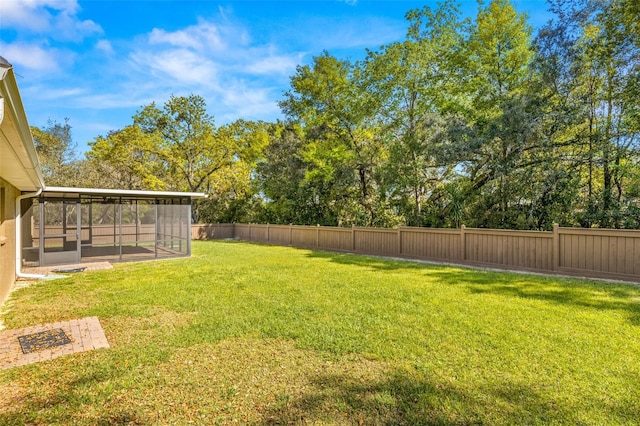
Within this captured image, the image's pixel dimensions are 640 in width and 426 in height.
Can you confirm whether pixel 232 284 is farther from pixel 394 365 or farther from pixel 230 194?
pixel 230 194

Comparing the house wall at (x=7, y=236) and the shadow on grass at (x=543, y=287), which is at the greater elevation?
the house wall at (x=7, y=236)

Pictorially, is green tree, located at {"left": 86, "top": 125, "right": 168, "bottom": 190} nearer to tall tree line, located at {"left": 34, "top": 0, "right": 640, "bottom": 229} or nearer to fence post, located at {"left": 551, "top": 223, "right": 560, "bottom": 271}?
tall tree line, located at {"left": 34, "top": 0, "right": 640, "bottom": 229}

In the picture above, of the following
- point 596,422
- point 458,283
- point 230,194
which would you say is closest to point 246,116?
point 230,194

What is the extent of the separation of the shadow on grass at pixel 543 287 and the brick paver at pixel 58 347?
219 inches

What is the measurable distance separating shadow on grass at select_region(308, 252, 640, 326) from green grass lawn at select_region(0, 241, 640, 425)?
0.05 metres

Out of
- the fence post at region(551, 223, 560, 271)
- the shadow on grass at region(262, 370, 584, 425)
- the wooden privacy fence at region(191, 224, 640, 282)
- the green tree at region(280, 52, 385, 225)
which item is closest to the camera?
the shadow on grass at region(262, 370, 584, 425)

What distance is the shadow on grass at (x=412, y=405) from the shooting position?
215cm

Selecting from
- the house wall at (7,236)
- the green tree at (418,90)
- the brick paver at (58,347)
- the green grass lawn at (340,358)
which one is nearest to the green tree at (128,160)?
the house wall at (7,236)

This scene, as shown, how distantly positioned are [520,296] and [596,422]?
11.4 feet

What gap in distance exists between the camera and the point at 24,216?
8.48 m

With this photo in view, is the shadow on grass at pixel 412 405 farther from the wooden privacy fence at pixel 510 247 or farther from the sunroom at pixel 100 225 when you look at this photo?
the sunroom at pixel 100 225

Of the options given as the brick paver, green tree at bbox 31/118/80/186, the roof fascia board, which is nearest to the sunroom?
the brick paver

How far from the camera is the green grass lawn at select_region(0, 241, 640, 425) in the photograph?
7.45ft

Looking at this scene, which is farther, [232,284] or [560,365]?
[232,284]
